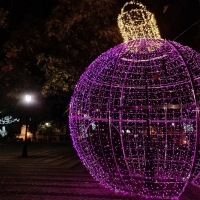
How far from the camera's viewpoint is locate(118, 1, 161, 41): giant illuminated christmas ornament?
675 cm

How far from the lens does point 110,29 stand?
1061 cm

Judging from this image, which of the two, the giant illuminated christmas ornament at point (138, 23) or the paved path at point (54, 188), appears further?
the paved path at point (54, 188)

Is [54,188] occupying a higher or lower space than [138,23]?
lower

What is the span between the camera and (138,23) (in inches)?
269

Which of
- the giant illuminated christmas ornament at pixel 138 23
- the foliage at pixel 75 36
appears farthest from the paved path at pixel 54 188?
the giant illuminated christmas ornament at pixel 138 23

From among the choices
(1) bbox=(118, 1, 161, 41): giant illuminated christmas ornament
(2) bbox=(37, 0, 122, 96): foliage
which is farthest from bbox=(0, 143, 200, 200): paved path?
(1) bbox=(118, 1, 161, 41): giant illuminated christmas ornament

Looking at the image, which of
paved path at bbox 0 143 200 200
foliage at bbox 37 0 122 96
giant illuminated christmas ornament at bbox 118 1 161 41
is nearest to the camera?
giant illuminated christmas ornament at bbox 118 1 161 41

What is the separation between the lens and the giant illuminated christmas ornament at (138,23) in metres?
6.75

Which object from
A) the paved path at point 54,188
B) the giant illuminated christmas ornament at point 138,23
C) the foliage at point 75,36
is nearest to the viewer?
the giant illuminated christmas ornament at point 138,23

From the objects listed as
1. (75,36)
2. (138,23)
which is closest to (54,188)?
(138,23)

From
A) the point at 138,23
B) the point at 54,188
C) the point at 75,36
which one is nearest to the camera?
the point at 138,23

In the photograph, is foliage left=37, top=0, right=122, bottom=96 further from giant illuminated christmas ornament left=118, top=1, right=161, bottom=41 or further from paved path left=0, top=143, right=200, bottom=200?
giant illuminated christmas ornament left=118, top=1, right=161, bottom=41

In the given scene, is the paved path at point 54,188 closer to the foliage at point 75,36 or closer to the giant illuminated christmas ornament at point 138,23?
the foliage at point 75,36

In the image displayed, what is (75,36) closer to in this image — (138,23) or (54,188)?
(138,23)
